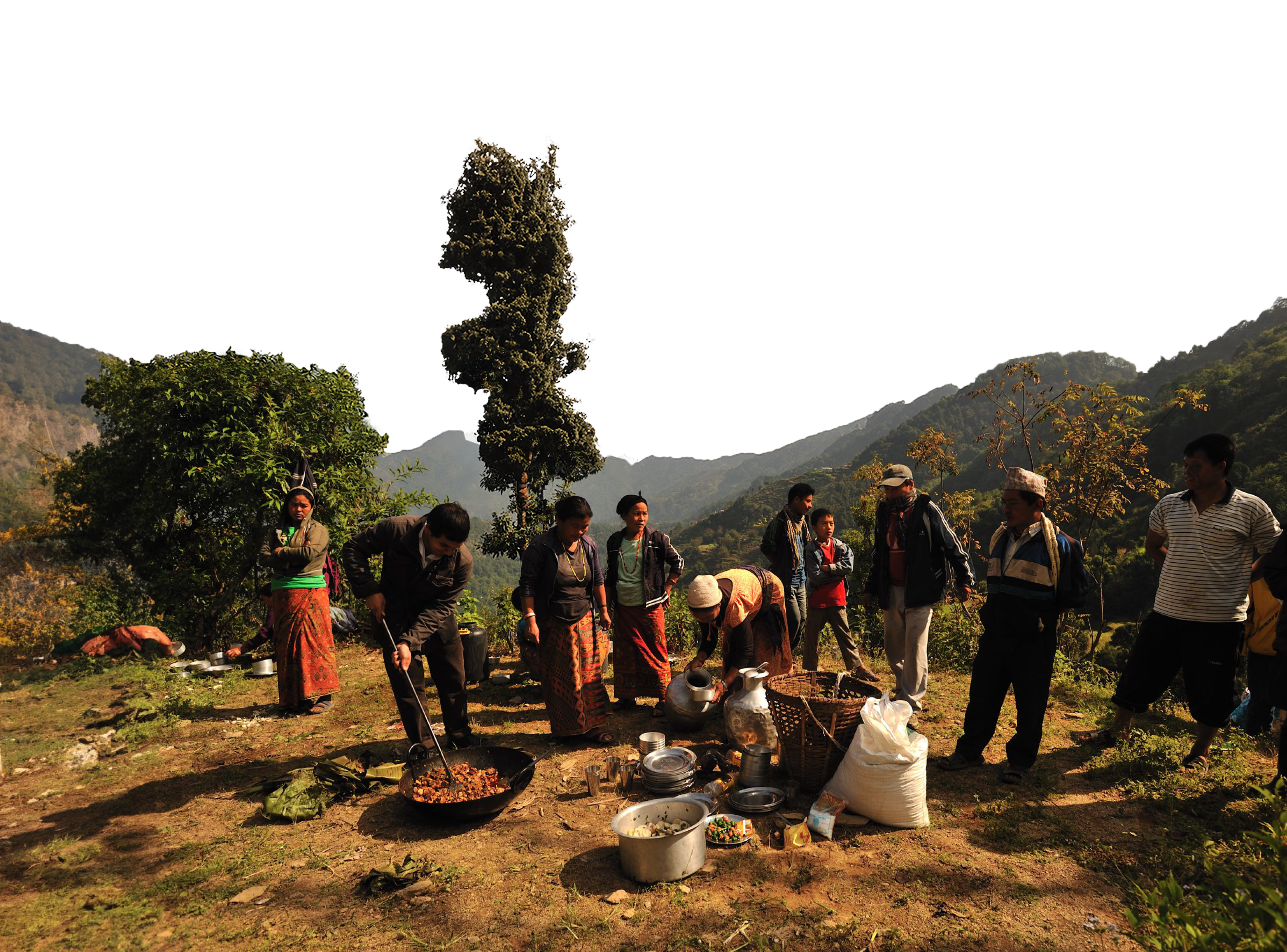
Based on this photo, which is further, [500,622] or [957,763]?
[500,622]

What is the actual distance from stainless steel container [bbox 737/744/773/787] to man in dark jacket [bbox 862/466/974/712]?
4.35ft

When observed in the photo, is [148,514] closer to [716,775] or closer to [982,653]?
[716,775]

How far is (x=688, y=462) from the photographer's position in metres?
181

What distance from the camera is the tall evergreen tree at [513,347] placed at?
11219 millimetres

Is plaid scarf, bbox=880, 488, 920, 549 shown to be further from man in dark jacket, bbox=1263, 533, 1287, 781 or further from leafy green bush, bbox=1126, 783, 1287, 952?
leafy green bush, bbox=1126, 783, 1287, 952

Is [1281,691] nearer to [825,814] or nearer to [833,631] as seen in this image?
[825,814]

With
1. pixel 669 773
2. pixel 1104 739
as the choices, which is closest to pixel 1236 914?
pixel 669 773

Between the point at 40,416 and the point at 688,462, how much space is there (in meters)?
145

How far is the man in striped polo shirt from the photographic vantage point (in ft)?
13.5

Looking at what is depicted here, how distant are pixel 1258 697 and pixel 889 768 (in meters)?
3.66

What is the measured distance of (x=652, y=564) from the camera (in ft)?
19.4

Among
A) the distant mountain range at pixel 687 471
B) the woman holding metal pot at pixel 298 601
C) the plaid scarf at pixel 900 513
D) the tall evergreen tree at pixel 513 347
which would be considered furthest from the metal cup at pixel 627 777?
the distant mountain range at pixel 687 471

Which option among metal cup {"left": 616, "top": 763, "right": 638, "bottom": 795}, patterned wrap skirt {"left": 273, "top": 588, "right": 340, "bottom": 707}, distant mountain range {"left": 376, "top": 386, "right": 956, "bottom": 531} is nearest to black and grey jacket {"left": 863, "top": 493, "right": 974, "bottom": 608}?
metal cup {"left": 616, "top": 763, "right": 638, "bottom": 795}

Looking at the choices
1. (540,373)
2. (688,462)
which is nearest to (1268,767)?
(540,373)
